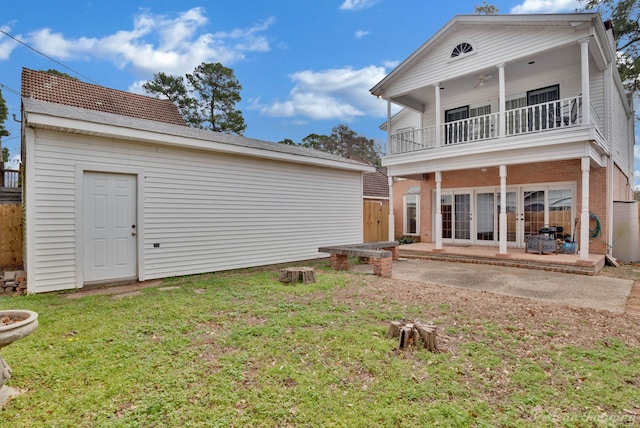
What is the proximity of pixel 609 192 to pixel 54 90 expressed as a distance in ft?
62.7

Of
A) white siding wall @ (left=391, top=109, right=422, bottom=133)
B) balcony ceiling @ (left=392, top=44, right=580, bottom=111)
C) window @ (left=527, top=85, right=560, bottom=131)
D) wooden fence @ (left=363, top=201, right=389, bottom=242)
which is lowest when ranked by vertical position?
wooden fence @ (left=363, top=201, right=389, bottom=242)

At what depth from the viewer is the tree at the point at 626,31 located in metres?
13.9

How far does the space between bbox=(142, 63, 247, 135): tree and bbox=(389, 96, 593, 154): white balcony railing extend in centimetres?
1516

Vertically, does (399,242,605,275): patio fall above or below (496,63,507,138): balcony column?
below

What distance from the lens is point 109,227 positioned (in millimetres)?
6184

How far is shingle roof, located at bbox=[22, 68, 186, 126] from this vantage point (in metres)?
11.7

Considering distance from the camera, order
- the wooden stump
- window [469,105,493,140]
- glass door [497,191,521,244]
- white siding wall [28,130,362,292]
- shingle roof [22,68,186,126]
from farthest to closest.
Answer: shingle roof [22,68,186,126] → glass door [497,191,521,244] → window [469,105,493,140] → the wooden stump → white siding wall [28,130,362,292]

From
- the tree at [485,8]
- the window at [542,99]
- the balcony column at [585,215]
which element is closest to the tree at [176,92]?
the tree at [485,8]

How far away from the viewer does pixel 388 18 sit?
52.4 ft

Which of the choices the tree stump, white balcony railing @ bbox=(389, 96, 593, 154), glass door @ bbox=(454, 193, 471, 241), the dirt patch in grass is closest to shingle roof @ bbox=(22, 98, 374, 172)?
white balcony railing @ bbox=(389, 96, 593, 154)

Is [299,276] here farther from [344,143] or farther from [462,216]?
[344,143]

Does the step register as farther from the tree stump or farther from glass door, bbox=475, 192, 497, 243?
the tree stump

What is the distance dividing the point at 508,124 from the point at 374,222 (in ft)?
20.3

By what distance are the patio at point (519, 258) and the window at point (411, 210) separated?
405 centimetres
